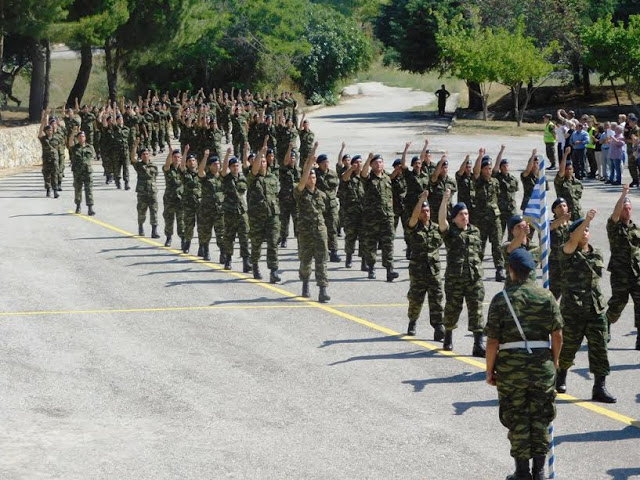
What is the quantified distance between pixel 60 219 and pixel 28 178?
8736mm

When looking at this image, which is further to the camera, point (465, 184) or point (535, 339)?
point (465, 184)

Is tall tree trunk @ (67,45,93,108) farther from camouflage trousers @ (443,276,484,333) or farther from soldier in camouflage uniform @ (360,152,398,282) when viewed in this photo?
camouflage trousers @ (443,276,484,333)

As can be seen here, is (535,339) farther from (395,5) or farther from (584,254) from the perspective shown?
(395,5)

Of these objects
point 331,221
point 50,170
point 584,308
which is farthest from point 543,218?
Result: point 50,170

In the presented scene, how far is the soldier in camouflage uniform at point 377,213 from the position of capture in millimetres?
18188

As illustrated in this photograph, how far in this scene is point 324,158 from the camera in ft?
60.5

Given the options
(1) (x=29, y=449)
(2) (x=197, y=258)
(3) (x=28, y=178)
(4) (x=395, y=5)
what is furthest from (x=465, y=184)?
(4) (x=395, y=5)

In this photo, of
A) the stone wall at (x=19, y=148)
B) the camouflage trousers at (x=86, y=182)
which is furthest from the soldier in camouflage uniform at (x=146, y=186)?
the stone wall at (x=19, y=148)

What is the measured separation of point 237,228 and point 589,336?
825cm

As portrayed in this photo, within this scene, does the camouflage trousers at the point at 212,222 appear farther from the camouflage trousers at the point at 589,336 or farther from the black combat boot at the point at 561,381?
the camouflage trousers at the point at 589,336

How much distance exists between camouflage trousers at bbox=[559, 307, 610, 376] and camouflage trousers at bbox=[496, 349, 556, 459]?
2.66m

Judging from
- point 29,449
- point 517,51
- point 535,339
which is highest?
point 517,51

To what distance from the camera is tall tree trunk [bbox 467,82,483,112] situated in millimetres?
58562

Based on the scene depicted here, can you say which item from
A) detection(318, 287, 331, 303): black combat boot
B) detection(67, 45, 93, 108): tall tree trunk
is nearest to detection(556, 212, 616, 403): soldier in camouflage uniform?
detection(318, 287, 331, 303): black combat boot
